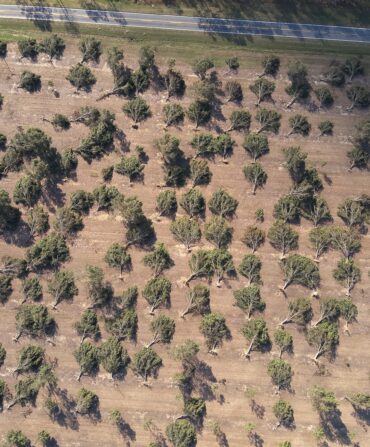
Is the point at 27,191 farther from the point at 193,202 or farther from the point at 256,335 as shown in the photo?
the point at 256,335

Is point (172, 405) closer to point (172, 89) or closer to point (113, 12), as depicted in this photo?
point (172, 89)

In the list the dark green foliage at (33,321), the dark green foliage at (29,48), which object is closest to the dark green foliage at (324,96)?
the dark green foliage at (29,48)

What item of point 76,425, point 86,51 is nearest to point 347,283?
point 76,425

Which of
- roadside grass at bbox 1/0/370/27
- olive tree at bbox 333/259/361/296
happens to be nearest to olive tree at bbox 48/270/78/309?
olive tree at bbox 333/259/361/296

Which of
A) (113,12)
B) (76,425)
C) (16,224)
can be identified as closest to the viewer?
(76,425)

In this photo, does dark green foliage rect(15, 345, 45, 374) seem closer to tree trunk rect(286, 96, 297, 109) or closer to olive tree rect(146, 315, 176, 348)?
olive tree rect(146, 315, 176, 348)

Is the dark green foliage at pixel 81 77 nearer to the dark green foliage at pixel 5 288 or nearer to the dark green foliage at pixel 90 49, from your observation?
the dark green foliage at pixel 90 49

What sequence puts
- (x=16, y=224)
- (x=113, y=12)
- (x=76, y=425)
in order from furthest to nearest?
1. (x=113, y=12)
2. (x=16, y=224)
3. (x=76, y=425)
